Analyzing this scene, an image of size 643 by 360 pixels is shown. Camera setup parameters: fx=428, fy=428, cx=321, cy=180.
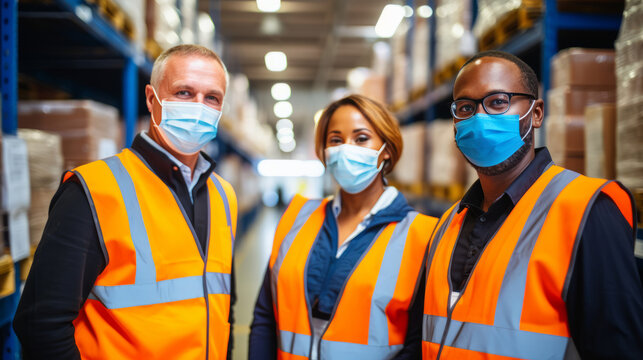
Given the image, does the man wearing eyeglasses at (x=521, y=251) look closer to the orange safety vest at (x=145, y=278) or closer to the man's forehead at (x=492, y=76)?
the man's forehead at (x=492, y=76)

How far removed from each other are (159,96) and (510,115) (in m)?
1.46

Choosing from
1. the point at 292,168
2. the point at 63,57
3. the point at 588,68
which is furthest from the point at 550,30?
the point at 292,168

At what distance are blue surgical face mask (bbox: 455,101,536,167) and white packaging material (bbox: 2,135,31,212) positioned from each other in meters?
2.01

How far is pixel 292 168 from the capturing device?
2594 centimetres

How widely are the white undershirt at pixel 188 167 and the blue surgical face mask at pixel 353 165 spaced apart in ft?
2.03

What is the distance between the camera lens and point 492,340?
1.33 meters

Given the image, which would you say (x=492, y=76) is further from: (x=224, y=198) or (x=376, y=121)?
(x=224, y=198)

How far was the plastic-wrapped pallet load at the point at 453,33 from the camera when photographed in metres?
4.03

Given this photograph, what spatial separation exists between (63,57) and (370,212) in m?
3.08

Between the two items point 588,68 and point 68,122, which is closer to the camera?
point 588,68

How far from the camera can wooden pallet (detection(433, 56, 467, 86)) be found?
4049 millimetres

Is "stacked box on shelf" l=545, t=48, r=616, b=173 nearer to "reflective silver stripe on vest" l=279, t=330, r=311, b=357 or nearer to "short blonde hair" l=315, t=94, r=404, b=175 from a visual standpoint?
"short blonde hair" l=315, t=94, r=404, b=175

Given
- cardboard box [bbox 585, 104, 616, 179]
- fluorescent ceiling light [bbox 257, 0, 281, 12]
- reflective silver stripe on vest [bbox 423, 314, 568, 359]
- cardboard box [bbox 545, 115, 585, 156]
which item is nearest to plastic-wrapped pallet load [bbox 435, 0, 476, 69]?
cardboard box [bbox 545, 115, 585, 156]

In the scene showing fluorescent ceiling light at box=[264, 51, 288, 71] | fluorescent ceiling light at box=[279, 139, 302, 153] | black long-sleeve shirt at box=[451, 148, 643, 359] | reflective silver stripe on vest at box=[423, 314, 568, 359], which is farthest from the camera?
fluorescent ceiling light at box=[279, 139, 302, 153]
